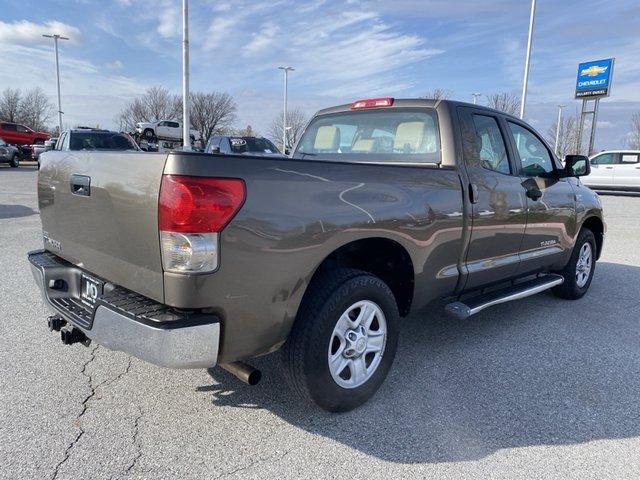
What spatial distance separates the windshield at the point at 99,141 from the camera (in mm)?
14253

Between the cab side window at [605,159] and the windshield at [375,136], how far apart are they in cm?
1939

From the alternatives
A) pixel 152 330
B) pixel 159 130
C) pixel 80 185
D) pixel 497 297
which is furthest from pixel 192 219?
pixel 159 130

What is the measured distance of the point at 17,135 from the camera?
32.4 meters

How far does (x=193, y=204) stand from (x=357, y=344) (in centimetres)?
133

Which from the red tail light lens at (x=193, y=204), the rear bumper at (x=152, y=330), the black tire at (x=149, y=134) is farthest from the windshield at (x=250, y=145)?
the black tire at (x=149, y=134)

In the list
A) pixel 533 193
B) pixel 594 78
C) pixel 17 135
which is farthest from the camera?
pixel 17 135

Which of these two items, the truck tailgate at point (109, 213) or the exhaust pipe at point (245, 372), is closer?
the truck tailgate at point (109, 213)

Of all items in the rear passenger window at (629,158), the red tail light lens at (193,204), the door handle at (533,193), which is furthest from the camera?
the rear passenger window at (629,158)

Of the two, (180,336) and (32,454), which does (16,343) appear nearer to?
(32,454)

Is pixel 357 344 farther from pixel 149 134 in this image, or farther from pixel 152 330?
pixel 149 134

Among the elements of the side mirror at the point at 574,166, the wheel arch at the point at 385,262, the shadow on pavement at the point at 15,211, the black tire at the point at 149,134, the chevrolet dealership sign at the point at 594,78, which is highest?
the chevrolet dealership sign at the point at 594,78

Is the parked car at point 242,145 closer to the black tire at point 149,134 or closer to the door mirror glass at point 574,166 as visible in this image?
the door mirror glass at point 574,166

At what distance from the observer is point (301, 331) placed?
2.57m

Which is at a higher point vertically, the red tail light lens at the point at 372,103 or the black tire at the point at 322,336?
the red tail light lens at the point at 372,103
